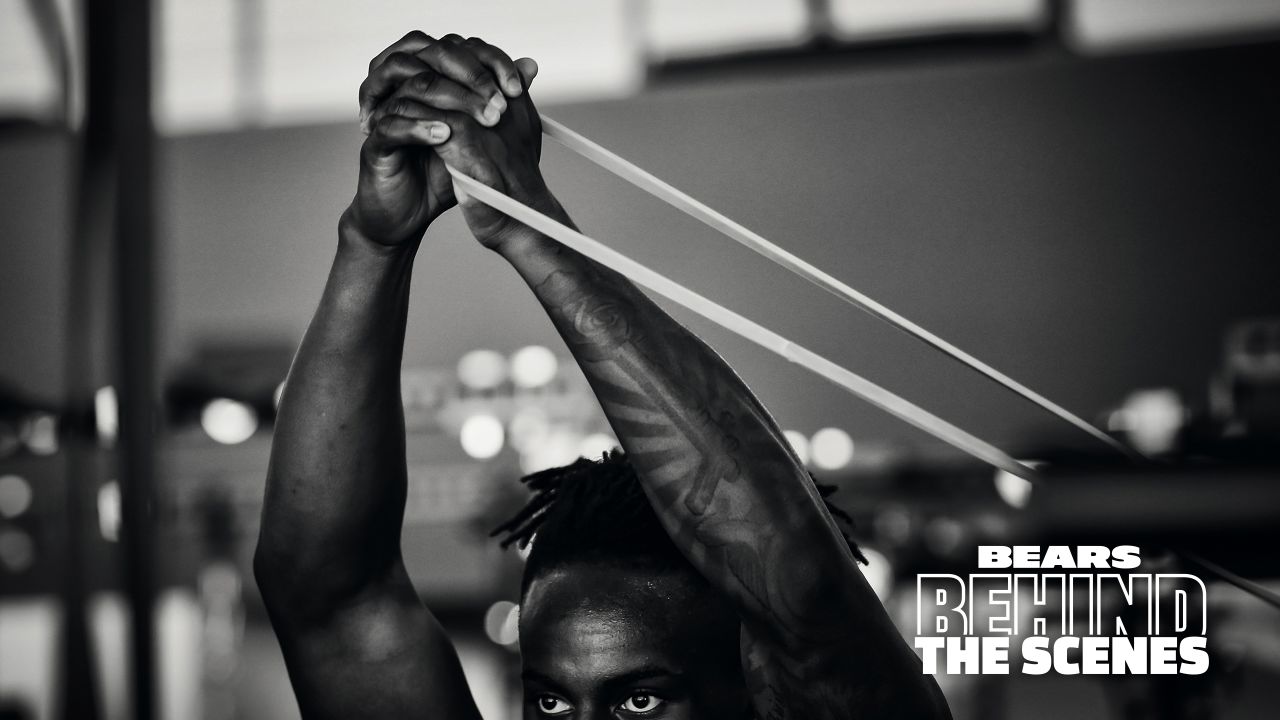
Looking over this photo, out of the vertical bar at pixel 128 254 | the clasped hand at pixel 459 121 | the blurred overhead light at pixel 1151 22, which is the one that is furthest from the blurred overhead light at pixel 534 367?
the clasped hand at pixel 459 121

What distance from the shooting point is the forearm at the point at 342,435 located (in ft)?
3.16

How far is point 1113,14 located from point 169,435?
17.3 ft

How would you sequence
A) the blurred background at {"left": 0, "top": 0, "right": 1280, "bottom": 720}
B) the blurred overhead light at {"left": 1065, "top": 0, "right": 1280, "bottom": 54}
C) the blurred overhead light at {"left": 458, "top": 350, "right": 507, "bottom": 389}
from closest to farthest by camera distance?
the blurred background at {"left": 0, "top": 0, "right": 1280, "bottom": 720} → the blurred overhead light at {"left": 1065, "top": 0, "right": 1280, "bottom": 54} → the blurred overhead light at {"left": 458, "top": 350, "right": 507, "bottom": 389}

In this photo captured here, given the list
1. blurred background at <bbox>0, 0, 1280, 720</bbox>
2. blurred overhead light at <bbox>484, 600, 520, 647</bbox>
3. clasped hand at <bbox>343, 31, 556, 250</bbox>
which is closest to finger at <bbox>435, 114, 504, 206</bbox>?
clasped hand at <bbox>343, 31, 556, 250</bbox>

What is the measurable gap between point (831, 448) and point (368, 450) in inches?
196

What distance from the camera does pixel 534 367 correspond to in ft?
19.9

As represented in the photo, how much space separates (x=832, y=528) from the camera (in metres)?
0.82

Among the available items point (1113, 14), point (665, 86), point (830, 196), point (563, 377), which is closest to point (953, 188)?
point (830, 196)

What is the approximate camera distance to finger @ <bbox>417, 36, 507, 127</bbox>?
0.86 m

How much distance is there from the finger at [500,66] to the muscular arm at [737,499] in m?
0.11

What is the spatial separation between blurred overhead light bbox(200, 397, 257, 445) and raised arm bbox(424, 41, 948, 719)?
17.7 ft

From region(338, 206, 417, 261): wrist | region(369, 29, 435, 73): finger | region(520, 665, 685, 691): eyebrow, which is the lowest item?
region(520, 665, 685, 691): eyebrow

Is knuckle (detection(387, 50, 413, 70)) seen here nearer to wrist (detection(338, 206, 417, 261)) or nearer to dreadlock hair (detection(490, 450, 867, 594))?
wrist (detection(338, 206, 417, 261))

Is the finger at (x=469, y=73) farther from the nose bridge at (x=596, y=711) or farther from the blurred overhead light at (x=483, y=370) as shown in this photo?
the blurred overhead light at (x=483, y=370)
